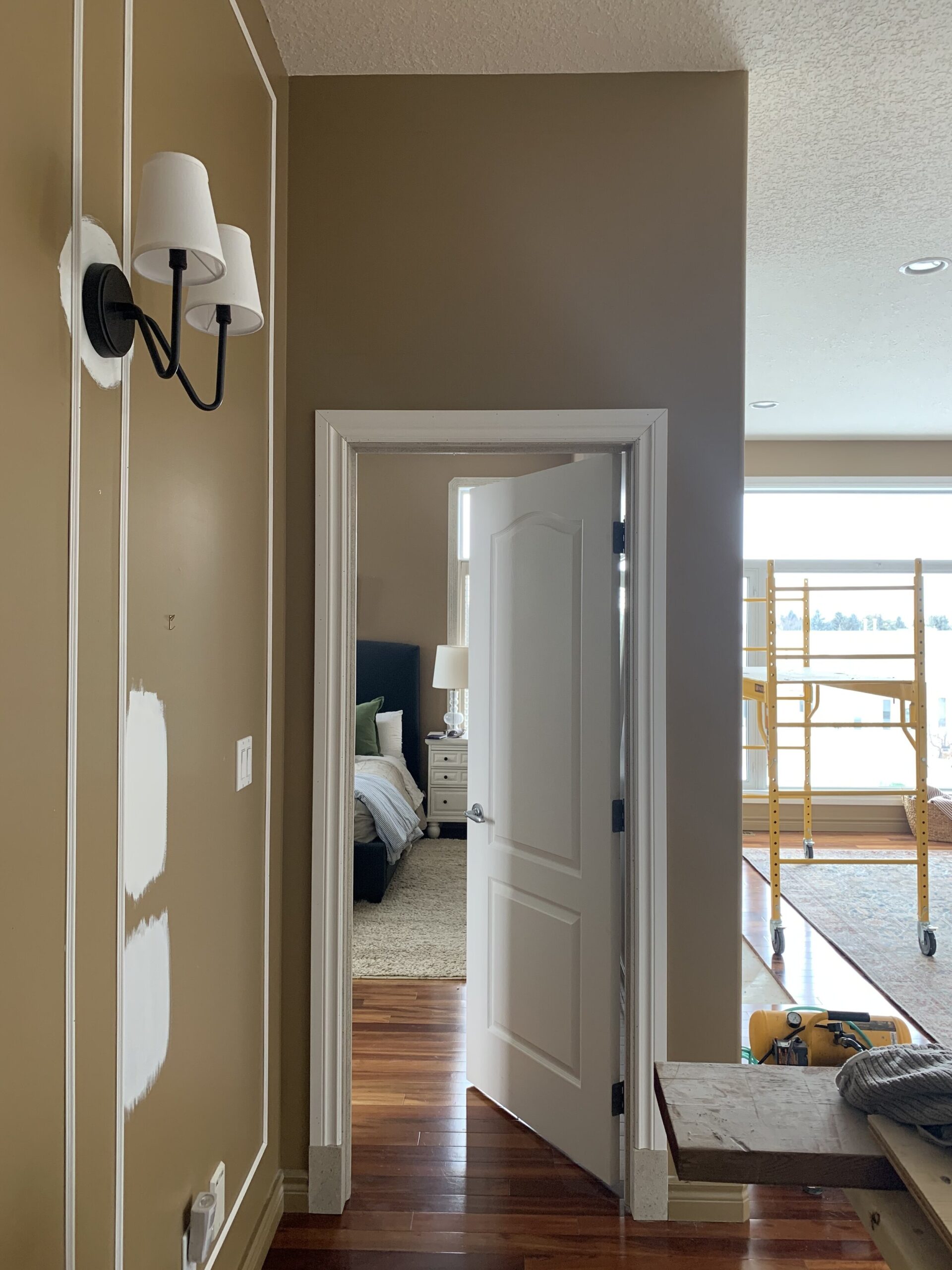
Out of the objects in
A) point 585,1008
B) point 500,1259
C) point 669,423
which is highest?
point 669,423

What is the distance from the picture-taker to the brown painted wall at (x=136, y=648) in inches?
38.3

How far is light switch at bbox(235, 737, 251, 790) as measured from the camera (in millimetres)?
1830

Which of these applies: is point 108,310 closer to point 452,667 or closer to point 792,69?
point 792,69

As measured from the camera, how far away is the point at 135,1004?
4.32ft

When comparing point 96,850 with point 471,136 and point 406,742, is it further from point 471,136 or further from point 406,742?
point 406,742

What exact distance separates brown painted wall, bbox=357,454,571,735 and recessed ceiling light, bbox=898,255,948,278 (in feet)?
10.5

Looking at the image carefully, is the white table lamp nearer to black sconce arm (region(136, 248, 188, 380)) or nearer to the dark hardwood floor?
the dark hardwood floor

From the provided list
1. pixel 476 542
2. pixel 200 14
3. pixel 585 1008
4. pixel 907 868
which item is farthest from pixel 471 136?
pixel 907 868

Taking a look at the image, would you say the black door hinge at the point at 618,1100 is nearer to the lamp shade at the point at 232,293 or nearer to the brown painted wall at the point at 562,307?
the brown painted wall at the point at 562,307

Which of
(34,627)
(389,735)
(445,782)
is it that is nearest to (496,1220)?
(34,627)

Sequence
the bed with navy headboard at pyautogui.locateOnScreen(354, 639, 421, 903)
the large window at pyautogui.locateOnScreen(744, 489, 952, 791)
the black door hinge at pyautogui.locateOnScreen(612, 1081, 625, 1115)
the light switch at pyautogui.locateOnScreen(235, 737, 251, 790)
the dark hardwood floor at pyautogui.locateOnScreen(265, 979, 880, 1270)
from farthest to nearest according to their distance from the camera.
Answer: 1. the large window at pyautogui.locateOnScreen(744, 489, 952, 791)
2. the bed with navy headboard at pyautogui.locateOnScreen(354, 639, 421, 903)
3. the black door hinge at pyautogui.locateOnScreen(612, 1081, 625, 1115)
4. the dark hardwood floor at pyautogui.locateOnScreen(265, 979, 880, 1270)
5. the light switch at pyautogui.locateOnScreen(235, 737, 251, 790)

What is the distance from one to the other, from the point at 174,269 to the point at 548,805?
178 cm

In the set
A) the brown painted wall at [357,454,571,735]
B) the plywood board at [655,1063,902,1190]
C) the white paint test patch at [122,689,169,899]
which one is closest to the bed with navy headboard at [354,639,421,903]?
the brown painted wall at [357,454,571,735]

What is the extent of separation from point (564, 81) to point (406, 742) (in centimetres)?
455
